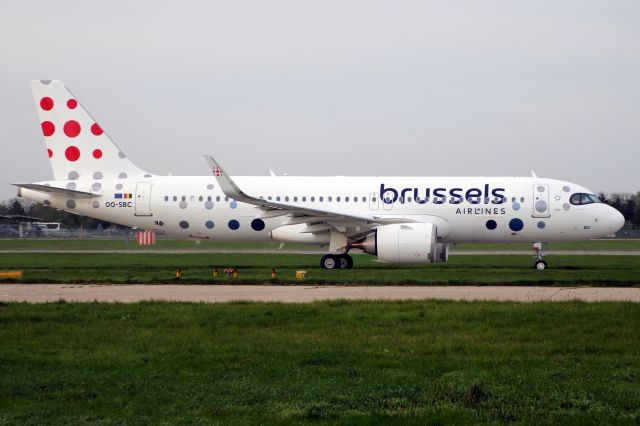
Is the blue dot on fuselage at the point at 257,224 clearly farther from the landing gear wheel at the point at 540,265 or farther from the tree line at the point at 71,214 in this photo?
the tree line at the point at 71,214

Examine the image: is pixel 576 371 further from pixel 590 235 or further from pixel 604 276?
pixel 590 235

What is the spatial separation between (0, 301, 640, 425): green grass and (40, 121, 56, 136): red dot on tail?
16382mm

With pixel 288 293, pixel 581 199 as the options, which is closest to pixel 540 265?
pixel 581 199

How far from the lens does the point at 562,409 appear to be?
27.7 ft

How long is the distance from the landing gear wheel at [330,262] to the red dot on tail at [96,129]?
9.58 meters

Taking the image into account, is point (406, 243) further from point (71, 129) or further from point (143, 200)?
point (71, 129)

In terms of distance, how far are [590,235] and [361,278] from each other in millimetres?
10287

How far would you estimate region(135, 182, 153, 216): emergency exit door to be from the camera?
31.5 meters

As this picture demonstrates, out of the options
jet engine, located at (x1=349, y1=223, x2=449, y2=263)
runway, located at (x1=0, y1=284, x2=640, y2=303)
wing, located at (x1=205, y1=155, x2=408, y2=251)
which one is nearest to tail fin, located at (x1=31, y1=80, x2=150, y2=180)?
wing, located at (x1=205, y1=155, x2=408, y2=251)

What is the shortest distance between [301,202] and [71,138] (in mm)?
8642

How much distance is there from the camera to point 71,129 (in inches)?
1251

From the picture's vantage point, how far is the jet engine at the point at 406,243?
90.9 ft

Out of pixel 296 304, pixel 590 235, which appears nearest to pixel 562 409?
pixel 296 304

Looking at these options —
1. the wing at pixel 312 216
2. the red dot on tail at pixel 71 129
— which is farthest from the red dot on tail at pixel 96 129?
the wing at pixel 312 216
